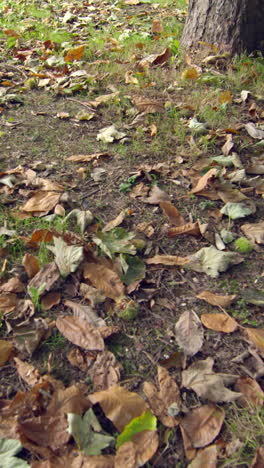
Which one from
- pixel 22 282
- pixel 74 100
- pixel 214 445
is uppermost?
pixel 74 100

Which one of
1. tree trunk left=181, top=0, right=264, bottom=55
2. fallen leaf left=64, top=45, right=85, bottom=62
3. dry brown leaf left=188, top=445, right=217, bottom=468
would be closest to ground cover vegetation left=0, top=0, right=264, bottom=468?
dry brown leaf left=188, top=445, right=217, bottom=468

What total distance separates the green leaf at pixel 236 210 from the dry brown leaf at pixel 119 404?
1.11 metres

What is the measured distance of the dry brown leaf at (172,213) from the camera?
2.22m

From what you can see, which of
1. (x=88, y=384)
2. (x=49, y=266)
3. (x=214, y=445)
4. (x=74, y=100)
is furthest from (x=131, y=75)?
(x=214, y=445)

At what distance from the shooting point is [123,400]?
146 centimetres

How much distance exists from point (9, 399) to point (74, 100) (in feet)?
8.03

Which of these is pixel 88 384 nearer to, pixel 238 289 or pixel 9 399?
pixel 9 399

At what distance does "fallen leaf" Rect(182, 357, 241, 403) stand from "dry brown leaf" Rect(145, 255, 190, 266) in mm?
517

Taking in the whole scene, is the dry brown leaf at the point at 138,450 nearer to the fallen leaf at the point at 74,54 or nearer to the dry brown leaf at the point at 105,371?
the dry brown leaf at the point at 105,371

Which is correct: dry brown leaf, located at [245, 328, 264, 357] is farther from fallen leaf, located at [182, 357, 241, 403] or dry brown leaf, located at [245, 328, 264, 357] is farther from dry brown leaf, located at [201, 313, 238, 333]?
fallen leaf, located at [182, 357, 241, 403]

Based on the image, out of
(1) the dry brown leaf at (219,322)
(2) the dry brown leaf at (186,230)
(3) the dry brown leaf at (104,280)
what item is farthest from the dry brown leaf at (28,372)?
(2) the dry brown leaf at (186,230)

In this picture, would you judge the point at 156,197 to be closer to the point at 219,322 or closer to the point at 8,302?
the point at 219,322

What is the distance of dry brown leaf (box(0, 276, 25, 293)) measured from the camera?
73.0 inches

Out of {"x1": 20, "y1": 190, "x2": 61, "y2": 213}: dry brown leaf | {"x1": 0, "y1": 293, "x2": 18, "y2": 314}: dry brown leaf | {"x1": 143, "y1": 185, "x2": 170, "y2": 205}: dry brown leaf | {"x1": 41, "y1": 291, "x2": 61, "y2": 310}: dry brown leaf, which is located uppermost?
{"x1": 20, "y1": 190, "x2": 61, "y2": 213}: dry brown leaf
